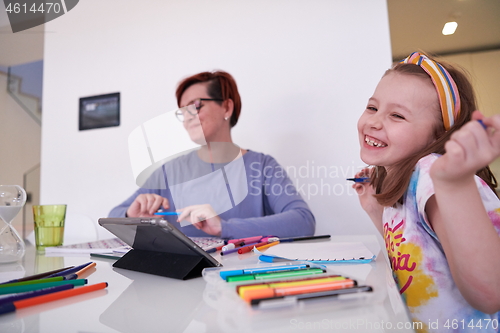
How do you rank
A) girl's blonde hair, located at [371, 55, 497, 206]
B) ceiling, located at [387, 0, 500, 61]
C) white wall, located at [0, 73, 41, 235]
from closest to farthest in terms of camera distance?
girl's blonde hair, located at [371, 55, 497, 206] < ceiling, located at [387, 0, 500, 61] < white wall, located at [0, 73, 41, 235]

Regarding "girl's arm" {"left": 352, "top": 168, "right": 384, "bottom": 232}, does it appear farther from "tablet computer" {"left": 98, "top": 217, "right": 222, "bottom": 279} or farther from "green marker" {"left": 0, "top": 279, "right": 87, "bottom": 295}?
"green marker" {"left": 0, "top": 279, "right": 87, "bottom": 295}

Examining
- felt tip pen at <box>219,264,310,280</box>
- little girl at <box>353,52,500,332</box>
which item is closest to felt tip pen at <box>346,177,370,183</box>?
little girl at <box>353,52,500,332</box>

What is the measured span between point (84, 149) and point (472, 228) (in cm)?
198

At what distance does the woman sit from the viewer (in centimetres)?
78

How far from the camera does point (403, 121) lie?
2.24 feet

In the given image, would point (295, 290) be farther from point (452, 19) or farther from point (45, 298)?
point (452, 19)

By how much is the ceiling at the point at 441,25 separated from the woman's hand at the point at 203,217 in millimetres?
1023

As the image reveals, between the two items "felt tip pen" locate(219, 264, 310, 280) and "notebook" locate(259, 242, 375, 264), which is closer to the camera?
"felt tip pen" locate(219, 264, 310, 280)

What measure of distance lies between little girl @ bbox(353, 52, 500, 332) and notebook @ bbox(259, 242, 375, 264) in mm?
71

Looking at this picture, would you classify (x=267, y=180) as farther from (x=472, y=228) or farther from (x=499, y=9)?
(x=499, y=9)

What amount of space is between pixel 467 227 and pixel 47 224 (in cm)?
88

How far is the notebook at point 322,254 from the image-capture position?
21.9 inches

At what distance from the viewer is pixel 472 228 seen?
44cm

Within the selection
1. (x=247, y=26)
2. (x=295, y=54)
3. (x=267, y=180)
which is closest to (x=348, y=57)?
(x=295, y=54)
